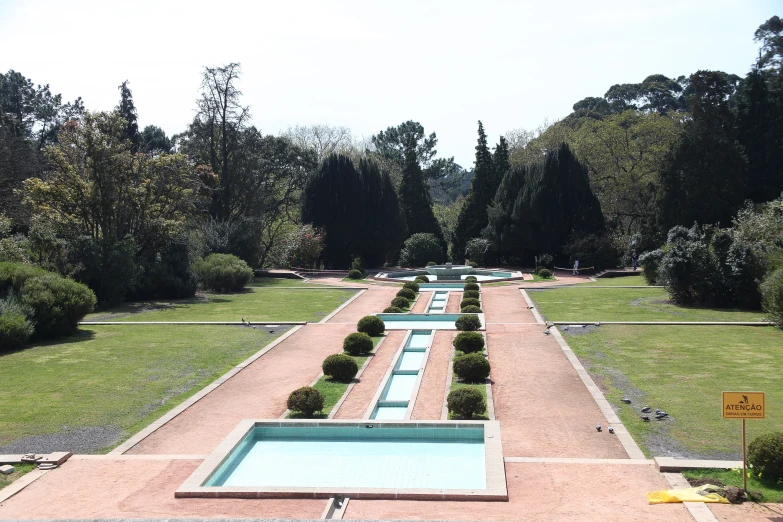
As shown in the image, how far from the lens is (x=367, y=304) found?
31844 millimetres

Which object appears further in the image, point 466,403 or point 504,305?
point 504,305

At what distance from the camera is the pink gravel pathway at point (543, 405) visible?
1191 cm

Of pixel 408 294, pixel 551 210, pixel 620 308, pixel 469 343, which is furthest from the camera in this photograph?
pixel 551 210

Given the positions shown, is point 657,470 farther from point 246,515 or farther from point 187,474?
point 187,474

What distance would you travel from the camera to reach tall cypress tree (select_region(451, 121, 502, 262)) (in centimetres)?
5681

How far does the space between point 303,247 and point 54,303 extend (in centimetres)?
2657

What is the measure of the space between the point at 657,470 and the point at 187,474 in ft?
23.4

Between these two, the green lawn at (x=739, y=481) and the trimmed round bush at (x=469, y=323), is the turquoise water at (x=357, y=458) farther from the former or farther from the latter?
the trimmed round bush at (x=469, y=323)

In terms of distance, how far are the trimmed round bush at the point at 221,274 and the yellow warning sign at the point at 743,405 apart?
30381mm

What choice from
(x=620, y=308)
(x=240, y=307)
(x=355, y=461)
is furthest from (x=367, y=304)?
(x=355, y=461)

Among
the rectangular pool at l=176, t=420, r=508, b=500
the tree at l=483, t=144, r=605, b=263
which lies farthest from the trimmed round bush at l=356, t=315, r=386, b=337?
the tree at l=483, t=144, r=605, b=263

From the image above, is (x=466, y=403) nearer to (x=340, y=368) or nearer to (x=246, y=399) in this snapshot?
(x=340, y=368)

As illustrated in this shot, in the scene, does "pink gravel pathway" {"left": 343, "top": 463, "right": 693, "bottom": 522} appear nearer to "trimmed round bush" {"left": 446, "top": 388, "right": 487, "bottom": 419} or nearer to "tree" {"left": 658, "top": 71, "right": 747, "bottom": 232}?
"trimmed round bush" {"left": 446, "top": 388, "right": 487, "bottom": 419}

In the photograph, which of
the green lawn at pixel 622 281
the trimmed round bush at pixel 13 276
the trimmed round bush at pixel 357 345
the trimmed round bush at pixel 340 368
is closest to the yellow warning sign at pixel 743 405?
the trimmed round bush at pixel 340 368
